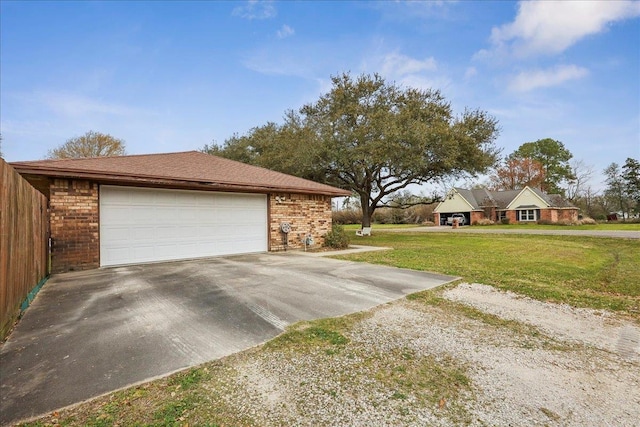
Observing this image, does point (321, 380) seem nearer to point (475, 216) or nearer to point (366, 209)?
point (366, 209)

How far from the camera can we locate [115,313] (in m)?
4.03

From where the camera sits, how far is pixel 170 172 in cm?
845

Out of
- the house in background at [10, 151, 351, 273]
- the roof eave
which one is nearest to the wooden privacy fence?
the roof eave

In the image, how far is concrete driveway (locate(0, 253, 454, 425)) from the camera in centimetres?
248

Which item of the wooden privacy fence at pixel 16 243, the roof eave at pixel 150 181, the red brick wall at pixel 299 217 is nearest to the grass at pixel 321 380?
the wooden privacy fence at pixel 16 243

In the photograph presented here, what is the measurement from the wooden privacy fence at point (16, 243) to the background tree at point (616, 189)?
55.6m

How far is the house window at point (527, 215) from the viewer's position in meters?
33.1

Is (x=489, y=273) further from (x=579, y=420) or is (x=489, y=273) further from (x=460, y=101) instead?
(x=460, y=101)

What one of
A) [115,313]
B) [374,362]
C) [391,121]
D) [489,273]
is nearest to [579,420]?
[374,362]

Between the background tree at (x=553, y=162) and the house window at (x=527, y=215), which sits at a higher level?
the background tree at (x=553, y=162)

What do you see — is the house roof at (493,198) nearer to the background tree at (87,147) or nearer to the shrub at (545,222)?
the shrub at (545,222)

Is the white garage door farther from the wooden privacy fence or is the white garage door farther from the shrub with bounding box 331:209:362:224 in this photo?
the shrub with bounding box 331:209:362:224

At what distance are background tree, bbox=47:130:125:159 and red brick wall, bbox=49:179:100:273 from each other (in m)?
24.5

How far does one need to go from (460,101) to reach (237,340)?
18.7 m
